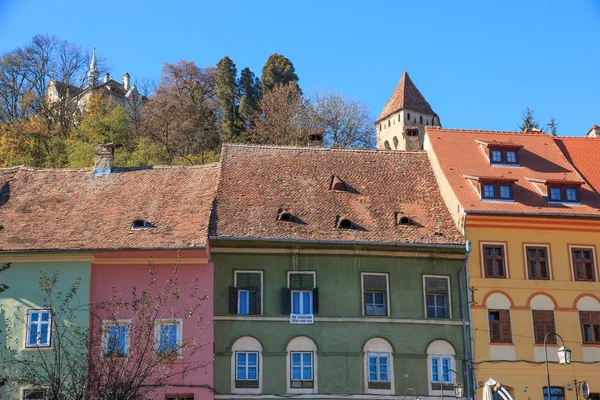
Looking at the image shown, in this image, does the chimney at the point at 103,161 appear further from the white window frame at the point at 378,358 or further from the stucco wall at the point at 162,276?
the white window frame at the point at 378,358

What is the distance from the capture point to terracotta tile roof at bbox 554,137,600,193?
3597 centimetres

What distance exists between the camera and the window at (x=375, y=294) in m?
31.2

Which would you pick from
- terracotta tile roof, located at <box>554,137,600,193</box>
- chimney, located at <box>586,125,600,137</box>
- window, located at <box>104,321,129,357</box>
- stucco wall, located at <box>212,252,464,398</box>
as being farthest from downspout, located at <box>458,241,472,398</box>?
chimney, located at <box>586,125,600,137</box>

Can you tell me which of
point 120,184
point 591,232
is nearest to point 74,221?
point 120,184

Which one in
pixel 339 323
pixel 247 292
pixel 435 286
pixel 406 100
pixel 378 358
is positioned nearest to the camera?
pixel 378 358

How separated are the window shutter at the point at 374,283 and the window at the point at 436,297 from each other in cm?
149

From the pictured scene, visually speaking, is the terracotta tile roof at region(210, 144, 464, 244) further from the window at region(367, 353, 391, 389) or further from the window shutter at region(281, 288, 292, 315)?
the window at region(367, 353, 391, 389)

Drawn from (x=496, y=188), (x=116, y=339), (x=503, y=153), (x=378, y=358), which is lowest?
(x=378, y=358)

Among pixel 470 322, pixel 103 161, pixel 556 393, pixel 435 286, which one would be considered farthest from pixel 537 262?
pixel 103 161

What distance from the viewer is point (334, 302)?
30.9 meters

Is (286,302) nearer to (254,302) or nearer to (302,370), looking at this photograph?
(254,302)

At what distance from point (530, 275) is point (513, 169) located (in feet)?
16.6

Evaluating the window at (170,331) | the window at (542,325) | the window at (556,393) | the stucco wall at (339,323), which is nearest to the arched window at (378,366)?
the stucco wall at (339,323)

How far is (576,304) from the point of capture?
3212 cm
